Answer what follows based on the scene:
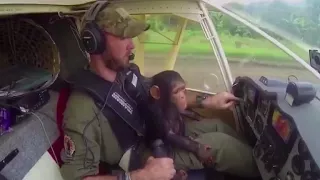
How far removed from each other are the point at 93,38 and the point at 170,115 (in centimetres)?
47

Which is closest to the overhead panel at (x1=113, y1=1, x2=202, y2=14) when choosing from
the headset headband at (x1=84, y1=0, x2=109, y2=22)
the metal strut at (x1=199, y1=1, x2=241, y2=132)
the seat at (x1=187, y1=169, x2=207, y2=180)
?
the metal strut at (x1=199, y1=1, x2=241, y2=132)

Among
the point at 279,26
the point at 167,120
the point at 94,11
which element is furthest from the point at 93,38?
the point at 279,26

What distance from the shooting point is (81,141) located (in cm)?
151

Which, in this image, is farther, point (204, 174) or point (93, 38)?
point (204, 174)

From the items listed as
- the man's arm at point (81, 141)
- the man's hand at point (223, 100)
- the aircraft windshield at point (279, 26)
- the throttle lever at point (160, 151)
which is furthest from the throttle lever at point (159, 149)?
the aircraft windshield at point (279, 26)

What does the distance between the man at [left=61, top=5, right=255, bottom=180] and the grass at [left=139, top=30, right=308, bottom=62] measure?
49cm

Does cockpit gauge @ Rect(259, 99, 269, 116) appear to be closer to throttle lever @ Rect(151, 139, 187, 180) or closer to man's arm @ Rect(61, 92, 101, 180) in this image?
throttle lever @ Rect(151, 139, 187, 180)

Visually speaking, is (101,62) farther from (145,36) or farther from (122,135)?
(145,36)

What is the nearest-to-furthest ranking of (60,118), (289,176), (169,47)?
(289,176)
(60,118)
(169,47)

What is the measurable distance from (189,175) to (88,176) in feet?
1.42

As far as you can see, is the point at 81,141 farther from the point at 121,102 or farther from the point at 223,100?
the point at 223,100

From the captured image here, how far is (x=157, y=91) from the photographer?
1805 mm

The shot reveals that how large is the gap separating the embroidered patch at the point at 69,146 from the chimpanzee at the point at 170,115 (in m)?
0.35

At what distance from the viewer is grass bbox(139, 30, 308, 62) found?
232 centimetres
